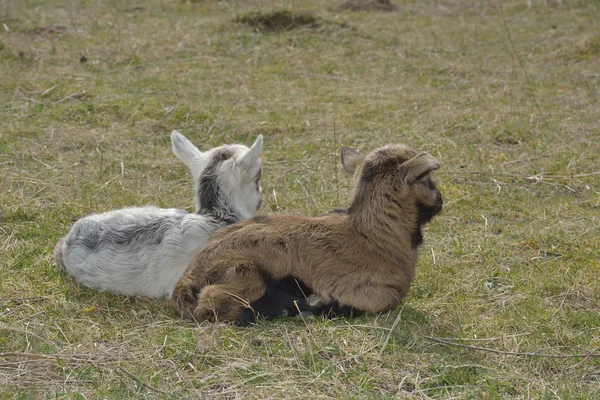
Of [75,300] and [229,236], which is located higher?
[229,236]

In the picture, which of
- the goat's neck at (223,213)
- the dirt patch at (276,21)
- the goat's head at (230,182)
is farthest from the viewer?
the dirt patch at (276,21)

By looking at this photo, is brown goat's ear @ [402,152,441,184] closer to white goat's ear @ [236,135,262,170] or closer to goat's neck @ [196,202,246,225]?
white goat's ear @ [236,135,262,170]

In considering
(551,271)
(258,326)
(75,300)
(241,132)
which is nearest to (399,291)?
(258,326)

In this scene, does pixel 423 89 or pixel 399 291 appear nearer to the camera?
pixel 399 291

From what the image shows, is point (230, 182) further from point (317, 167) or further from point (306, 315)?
point (317, 167)

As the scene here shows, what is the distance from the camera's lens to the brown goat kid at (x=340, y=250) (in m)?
5.46

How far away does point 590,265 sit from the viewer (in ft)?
21.4

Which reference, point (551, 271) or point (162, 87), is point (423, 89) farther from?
point (551, 271)

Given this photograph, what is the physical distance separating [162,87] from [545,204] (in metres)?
5.70

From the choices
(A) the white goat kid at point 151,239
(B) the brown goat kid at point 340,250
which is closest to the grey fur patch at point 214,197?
(A) the white goat kid at point 151,239

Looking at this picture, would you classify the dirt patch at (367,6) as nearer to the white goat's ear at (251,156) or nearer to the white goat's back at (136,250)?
the white goat's ear at (251,156)

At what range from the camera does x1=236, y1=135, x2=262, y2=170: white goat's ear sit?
21.3ft

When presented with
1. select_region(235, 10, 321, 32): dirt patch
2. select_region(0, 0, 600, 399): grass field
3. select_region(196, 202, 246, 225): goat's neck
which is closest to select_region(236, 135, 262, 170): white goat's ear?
select_region(196, 202, 246, 225): goat's neck

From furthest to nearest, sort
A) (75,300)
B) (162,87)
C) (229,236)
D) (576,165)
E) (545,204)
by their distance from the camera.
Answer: (162,87), (576,165), (545,204), (75,300), (229,236)
